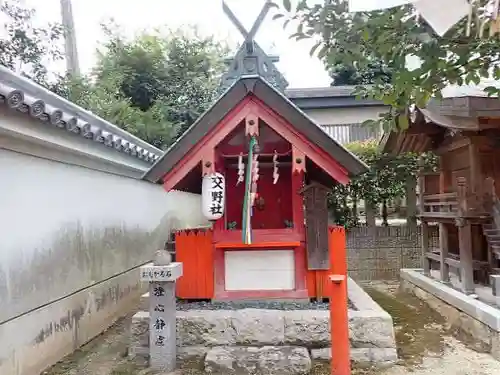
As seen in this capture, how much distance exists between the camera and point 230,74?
7227mm

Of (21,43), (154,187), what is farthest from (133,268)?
(21,43)

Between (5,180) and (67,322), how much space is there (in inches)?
92.3

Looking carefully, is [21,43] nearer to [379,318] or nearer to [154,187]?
[154,187]

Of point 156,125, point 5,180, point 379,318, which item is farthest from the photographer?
point 156,125

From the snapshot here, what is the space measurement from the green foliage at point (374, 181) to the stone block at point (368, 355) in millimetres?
6957

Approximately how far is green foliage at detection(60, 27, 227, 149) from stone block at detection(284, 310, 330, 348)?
10428 millimetres

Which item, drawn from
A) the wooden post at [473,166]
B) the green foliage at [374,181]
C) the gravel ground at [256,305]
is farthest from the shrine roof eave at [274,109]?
the green foliage at [374,181]

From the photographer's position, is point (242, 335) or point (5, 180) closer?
point (5, 180)

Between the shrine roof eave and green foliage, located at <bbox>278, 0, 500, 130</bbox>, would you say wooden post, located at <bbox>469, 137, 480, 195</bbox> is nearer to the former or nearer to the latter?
the shrine roof eave

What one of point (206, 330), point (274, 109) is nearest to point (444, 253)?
point (274, 109)

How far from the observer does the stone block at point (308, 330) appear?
5.92m

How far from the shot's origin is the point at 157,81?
1694 centimetres

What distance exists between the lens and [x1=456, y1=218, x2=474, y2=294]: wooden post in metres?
7.59

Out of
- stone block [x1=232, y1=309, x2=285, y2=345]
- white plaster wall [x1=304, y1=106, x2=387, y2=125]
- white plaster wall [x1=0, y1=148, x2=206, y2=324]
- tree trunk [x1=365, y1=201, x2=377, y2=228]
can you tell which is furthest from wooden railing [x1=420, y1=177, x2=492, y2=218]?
white plaster wall [x1=304, y1=106, x2=387, y2=125]
